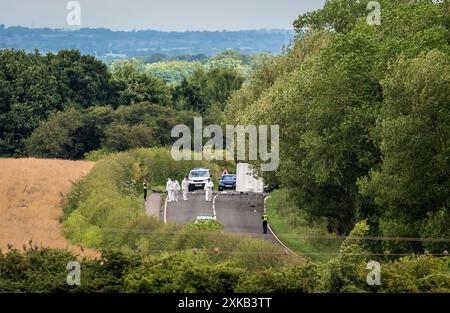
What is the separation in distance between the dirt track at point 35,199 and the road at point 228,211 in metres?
5.49

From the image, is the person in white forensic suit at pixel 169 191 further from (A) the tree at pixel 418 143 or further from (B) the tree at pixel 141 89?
(B) the tree at pixel 141 89

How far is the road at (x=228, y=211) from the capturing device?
176ft

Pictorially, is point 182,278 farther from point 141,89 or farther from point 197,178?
point 141,89

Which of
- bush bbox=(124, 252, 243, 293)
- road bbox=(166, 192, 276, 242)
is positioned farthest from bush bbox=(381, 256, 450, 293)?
road bbox=(166, 192, 276, 242)

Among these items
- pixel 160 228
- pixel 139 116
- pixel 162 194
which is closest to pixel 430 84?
pixel 160 228

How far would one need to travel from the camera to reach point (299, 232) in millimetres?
52500

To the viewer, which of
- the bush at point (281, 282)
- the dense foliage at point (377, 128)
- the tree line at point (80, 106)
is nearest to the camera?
the bush at point (281, 282)

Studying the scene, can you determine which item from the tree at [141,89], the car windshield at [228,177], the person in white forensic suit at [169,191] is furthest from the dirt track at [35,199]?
the tree at [141,89]

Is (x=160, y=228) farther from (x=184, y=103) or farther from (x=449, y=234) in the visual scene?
(x=184, y=103)

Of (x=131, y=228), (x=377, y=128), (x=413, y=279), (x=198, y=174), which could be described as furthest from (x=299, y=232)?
(x=413, y=279)

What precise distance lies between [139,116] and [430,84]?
52.8 m

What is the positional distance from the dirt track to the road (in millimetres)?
5488

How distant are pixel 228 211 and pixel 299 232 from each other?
7.16 m

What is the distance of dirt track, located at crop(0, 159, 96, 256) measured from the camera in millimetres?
43375
